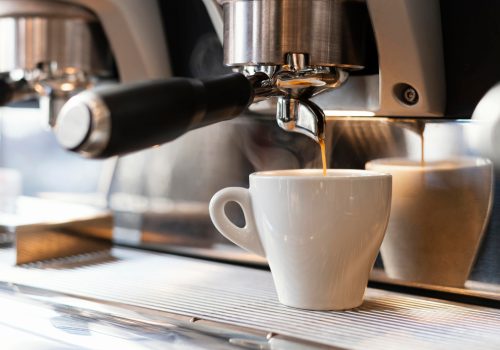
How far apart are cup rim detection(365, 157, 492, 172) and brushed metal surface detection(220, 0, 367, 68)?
106mm

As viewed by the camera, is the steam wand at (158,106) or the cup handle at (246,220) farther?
the cup handle at (246,220)

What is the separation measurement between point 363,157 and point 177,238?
221 millimetres

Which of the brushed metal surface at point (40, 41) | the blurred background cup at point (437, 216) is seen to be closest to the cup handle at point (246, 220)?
the blurred background cup at point (437, 216)

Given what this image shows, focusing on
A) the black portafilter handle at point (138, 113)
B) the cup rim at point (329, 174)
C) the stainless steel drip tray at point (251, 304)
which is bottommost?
the stainless steel drip tray at point (251, 304)

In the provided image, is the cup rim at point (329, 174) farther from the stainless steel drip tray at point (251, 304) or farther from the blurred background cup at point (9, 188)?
the blurred background cup at point (9, 188)

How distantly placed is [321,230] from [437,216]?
12 centimetres

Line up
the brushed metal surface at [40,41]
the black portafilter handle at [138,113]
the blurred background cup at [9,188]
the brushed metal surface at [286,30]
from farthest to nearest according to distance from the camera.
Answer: the blurred background cup at [9,188], the brushed metal surface at [40,41], the brushed metal surface at [286,30], the black portafilter handle at [138,113]

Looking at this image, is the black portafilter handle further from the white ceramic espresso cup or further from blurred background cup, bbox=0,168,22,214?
blurred background cup, bbox=0,168,22,214

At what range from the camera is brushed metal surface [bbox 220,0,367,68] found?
499mm

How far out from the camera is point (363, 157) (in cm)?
63

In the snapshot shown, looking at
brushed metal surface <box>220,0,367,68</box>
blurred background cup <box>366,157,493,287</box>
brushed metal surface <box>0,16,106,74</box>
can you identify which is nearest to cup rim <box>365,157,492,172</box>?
blurred background cup <box>366,157,493,287</box>

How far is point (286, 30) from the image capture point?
0.50m

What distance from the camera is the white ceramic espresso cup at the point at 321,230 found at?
50cm

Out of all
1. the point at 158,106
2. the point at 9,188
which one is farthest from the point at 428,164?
the point at 9,188
